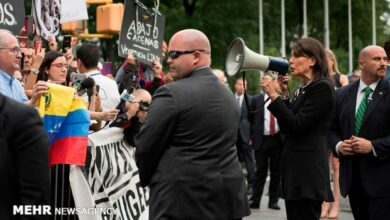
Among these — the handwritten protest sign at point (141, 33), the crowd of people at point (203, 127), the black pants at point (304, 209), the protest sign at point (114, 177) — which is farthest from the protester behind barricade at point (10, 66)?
the handwritten protest sign at point (141, 33)

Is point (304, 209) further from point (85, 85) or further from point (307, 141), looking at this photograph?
point (85, 85)

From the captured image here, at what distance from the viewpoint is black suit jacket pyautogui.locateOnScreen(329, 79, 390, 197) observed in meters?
7.67

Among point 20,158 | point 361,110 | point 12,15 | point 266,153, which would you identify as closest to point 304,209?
point 361,110

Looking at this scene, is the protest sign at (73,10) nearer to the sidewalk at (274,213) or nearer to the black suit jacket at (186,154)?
the sidewalk at (274,213)

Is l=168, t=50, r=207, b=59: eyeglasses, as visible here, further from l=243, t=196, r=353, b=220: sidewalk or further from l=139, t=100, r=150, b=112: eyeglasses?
l=243, t=196, r=353, b=220: sidewalk

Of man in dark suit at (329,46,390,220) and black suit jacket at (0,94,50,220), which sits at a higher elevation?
black suit jacket at (0,94,50,220)

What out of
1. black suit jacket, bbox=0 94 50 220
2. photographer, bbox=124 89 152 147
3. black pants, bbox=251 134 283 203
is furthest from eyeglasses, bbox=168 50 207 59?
black pants, bbox=251 134 283 203

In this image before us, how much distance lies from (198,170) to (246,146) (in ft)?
35.8

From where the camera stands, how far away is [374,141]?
7699 mm

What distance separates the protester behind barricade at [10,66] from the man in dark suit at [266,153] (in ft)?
24.1

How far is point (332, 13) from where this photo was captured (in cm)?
4309

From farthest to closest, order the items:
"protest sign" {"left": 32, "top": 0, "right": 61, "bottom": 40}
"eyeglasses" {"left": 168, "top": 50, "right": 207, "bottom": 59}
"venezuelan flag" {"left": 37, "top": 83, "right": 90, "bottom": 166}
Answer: "protest sign" {"left": 32, "top": 0, "right": 61, "bottom": 40}
"venezuelan flag" {"left": 37, "top": 83, "right": 90, "bottom": 166}
"eyeglasses" {"left": 168, "top": 50, "right": 207, "bottom": 59}

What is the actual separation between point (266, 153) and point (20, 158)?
1020cm

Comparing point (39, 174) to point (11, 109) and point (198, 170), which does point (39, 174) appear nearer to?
point (11, 109)
